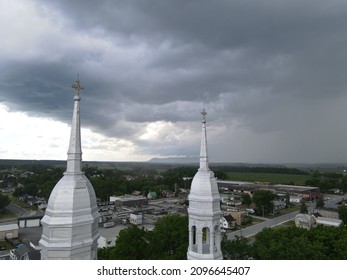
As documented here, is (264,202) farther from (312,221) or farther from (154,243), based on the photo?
(154,243)

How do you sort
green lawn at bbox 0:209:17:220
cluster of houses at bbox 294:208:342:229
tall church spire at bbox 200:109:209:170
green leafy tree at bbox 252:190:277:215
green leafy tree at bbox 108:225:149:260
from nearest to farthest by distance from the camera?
tall church spire at bbox 200:109:209:170
green leafy tree at bbox 108:225:149:260
cluster of houses at bbox 294:208:342:229
green lawn at bbox 0:209:17:220
green leafy tree at bbox 252:190:277:215

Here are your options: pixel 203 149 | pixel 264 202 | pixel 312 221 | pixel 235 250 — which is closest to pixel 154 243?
pixel 235 250

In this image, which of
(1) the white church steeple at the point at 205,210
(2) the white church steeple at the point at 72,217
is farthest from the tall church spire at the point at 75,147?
(1) the white church steeple at the point at 205,210

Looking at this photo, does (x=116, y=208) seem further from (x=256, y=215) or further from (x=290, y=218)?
(x=290, y=218)

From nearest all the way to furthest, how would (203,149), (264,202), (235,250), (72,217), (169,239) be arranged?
(72,217) → (203,149) → (235,250) → (169,239) → (264,202)

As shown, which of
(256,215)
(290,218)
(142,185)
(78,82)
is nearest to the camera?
(78,82)

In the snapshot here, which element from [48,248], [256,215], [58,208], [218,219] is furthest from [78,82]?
[256,215]

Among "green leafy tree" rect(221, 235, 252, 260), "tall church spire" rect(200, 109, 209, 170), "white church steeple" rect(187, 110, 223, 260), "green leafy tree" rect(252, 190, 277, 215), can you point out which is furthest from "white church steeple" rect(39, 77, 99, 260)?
"green leafy tree" rect(252, 190, 277, 215)

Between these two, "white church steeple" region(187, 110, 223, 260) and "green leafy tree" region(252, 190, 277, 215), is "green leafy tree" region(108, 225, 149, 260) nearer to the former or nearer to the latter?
"white church steeple" region(187, 110, 223, 260)
